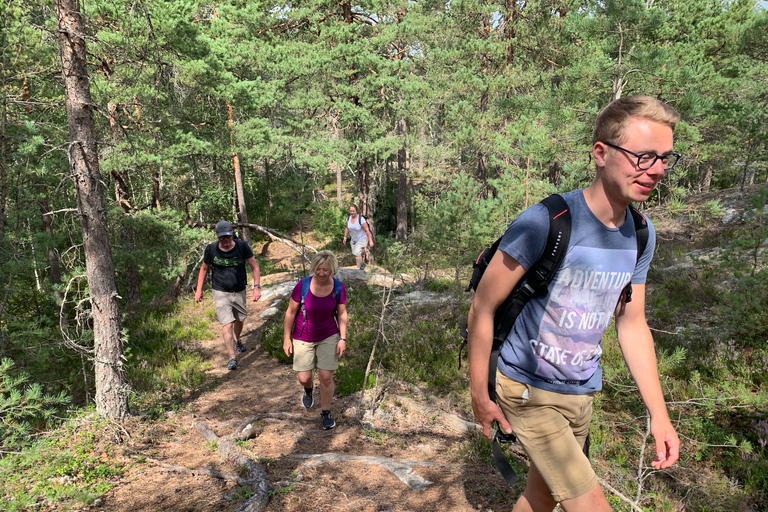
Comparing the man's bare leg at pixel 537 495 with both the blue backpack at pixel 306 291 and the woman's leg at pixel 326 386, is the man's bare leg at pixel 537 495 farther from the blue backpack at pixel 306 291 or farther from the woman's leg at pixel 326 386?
the woman's leg at pixel 326 386

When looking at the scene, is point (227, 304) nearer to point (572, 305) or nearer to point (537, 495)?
point (537, 495)

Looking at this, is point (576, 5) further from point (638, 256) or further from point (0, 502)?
point (0, 502)

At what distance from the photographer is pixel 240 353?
27.9 ft

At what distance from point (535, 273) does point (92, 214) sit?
529 centimetres

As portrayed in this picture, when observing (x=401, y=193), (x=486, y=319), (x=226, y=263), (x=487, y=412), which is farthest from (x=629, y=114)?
(x=401, y=193)

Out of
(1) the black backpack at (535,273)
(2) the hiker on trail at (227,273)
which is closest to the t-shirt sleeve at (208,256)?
(2) the hiker on trail at (227,273)

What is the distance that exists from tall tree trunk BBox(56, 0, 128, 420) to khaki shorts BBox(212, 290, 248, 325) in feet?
6.61

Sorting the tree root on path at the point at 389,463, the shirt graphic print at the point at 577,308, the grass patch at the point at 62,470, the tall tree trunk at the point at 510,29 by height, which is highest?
the tall tree trunk at the point at 510,29

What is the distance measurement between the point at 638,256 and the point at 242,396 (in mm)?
6218

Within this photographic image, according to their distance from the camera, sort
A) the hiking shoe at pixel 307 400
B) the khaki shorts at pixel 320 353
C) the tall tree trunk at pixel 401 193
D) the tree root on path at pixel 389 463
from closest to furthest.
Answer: the tree root on path at pixel 389 463 < the khaki shorts at pixel 320 353 < the hiking shoe at pixel 307 400 < the tall tree trunk at pixel 401 193

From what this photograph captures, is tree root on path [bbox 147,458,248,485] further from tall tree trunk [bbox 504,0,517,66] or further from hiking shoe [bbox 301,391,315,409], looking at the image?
tall tree trunk [bbox 504,0,517,66]

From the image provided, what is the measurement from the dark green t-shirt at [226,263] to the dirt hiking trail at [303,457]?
171 centimetres

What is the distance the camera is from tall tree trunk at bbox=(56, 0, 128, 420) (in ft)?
15.6

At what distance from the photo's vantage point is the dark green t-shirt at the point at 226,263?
23.2 feet
